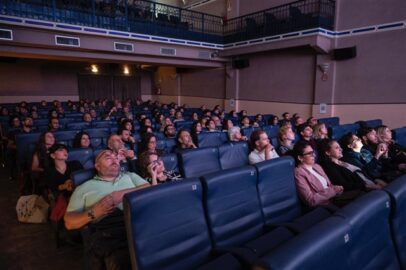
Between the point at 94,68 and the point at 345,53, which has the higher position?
the point at 94,68

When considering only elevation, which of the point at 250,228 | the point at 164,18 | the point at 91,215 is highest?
the point at 164,18

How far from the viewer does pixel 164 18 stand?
1055 cm

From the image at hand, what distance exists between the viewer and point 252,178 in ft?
6.54

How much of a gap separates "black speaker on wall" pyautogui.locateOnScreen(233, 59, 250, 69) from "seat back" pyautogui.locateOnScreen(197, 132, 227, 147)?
6.45 m

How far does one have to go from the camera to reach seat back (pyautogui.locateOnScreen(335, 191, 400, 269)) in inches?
44.4

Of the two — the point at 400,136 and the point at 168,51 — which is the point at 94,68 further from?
the point at 400,136

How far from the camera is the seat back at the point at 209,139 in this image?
4.50 m

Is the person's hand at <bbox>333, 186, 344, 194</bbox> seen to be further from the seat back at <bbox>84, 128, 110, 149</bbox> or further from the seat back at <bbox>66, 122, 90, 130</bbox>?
the seat back at <bbox>66, 122, 90, 130</bbox>

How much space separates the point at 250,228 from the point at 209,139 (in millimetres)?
2752

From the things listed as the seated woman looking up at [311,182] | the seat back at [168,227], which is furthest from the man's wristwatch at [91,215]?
the seated woman looking up at [311,182]

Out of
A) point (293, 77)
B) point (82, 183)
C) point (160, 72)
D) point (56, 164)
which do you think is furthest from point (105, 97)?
point (82, 183)

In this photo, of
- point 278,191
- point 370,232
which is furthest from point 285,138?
point 370,232

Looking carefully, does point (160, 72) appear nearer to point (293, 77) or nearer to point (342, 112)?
point (293, 77)

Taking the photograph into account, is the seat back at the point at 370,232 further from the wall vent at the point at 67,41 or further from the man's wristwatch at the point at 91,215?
the wall vent at the point at 67,41
